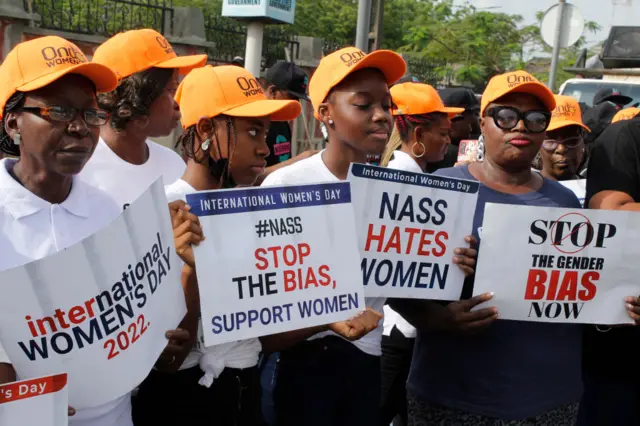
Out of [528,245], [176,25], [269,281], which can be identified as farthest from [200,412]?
[176,25]

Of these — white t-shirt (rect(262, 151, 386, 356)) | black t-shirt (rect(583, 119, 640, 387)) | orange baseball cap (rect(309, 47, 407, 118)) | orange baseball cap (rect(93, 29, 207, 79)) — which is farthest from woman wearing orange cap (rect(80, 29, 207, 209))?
black t-shirt (rect(583, 119, 640, 387))

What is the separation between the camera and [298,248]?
9.02 ft

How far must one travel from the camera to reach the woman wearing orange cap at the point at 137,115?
11.5 feet

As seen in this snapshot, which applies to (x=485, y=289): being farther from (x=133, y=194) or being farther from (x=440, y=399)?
(x=133, y=194)

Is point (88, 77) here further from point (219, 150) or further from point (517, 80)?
point (517, 80)

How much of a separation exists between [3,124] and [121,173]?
1011 mm

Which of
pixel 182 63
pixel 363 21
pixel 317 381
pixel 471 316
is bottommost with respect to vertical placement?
pixel 317 381

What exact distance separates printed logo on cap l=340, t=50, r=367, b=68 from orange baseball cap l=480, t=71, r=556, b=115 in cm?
59

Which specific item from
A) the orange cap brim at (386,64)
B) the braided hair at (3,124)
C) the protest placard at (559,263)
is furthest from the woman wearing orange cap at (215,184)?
the protest placard at (559,263)

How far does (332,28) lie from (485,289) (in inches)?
1023

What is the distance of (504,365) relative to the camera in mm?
3080

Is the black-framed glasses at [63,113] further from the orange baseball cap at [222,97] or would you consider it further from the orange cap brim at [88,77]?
the orange baseball cap at [222,97]

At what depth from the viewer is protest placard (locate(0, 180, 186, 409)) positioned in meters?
2.02

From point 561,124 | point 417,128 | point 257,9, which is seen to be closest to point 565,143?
point 561,124
